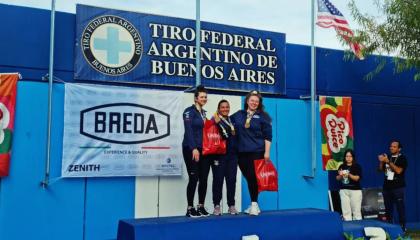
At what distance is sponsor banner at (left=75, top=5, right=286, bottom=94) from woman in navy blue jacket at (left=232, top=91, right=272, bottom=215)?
2198 mm

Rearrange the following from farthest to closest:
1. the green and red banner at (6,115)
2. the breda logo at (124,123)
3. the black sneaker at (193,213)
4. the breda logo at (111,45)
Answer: the breda logo at (111,45)
the breda logo at (124,123)
the green and red banner at (6,115)
the black sneaker at (193,213)

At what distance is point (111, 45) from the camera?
754cm

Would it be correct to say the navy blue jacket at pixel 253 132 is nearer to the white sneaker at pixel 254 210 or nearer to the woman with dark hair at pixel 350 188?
the white sneaker at pixel 254 210

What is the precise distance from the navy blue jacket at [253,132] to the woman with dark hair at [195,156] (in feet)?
1.57

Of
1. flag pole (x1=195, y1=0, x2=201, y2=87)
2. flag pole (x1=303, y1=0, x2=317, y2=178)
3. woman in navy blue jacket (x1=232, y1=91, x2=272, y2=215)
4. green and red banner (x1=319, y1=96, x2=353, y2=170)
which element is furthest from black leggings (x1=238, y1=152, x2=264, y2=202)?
green and red banner (x1=319, y1=96, x2=353, y2=170)


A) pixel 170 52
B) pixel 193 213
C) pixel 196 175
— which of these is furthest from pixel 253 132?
pixel 170 52

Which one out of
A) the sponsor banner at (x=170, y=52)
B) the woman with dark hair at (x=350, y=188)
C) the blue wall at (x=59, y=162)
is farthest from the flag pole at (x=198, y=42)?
the woman with dark hair at (x=350, y=188)

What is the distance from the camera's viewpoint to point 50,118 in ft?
22.4

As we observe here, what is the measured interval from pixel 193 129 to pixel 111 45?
2.39 m

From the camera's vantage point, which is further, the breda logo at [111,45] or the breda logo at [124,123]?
the breda logo at [111,45]

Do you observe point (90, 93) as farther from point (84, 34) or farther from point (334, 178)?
point (334, 178)

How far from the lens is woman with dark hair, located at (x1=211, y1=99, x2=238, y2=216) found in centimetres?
613

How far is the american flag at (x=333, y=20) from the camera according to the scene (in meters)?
8.61

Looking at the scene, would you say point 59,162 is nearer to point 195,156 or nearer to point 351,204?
point 195,156
